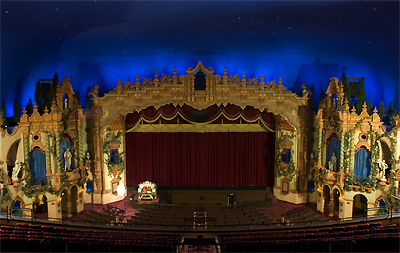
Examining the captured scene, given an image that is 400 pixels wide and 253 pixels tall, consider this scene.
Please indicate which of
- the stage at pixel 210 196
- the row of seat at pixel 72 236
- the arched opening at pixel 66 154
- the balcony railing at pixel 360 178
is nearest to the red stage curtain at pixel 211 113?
the arched opening at pixel 66 154

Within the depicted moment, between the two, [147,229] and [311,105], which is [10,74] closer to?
[147,229]

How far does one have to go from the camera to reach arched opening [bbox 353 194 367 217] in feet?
61.2

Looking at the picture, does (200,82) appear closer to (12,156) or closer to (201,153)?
(201,153)

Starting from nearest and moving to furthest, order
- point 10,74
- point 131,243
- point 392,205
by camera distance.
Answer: point 131,243 < point 392,205 < point 10,74

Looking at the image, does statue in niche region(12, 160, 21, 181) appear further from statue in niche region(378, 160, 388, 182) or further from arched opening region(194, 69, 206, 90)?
statue in niche region(378, 160, 388, 182)

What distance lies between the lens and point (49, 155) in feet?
57.7

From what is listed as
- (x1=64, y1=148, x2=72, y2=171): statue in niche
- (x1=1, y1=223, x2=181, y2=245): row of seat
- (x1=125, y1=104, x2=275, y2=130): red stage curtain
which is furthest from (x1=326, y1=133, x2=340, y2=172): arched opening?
(x1=64, y1=148, x2=72, y2=171): statue in niche

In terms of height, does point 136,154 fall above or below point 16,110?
below

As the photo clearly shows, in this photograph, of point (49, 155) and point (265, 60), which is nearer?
point (49, 155)

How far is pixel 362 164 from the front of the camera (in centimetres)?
1762

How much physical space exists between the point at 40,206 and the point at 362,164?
1550 cm

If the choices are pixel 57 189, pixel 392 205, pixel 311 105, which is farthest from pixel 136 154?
pixel 392 205

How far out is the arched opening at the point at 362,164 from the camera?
17438 millimetres

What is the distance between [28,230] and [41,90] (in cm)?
822
